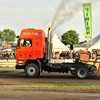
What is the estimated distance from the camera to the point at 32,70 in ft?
45.1

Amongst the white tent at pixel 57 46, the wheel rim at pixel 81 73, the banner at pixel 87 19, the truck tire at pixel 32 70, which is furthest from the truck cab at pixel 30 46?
the white tent at pixel 57 46

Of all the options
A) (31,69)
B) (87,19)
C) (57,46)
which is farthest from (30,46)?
(57,46)

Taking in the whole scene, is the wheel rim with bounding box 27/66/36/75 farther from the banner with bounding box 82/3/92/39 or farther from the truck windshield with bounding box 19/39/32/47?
the banner with bounding box 82/3/92/39

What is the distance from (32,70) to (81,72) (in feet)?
10.4

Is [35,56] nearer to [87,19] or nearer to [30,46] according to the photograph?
[30,46]

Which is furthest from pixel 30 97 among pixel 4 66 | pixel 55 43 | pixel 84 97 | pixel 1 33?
pixel 1 33

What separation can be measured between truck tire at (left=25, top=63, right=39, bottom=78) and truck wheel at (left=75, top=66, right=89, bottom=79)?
2.57 m

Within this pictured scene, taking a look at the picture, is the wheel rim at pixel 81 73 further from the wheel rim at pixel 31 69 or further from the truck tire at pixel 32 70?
the wheel rim at pixel 31 69

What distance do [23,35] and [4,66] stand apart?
935 centimetres

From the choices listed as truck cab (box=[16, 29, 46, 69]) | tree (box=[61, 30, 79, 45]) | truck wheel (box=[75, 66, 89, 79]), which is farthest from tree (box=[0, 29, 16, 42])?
truck wheel (box=[75, 66, 89, 79])

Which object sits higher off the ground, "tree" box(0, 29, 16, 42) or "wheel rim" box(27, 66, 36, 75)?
"tree" box(0, 29, 16, 42)

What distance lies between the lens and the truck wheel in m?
13.3

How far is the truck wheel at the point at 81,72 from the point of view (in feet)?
43.6

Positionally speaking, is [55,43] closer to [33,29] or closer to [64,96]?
[33,29]
